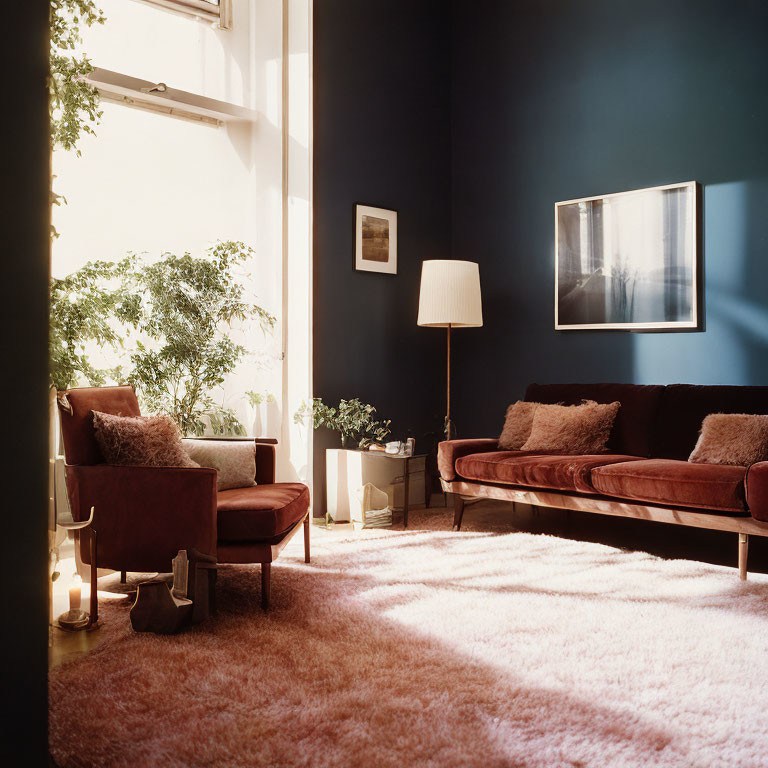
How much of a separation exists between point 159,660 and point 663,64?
4265mm

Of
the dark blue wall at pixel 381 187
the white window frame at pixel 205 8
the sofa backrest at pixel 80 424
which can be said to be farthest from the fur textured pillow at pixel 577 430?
the white window frame at pixel 205 8

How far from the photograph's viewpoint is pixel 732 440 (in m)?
3.59

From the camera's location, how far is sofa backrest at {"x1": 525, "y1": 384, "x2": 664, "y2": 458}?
418 centimetres

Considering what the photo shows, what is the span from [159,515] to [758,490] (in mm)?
2412

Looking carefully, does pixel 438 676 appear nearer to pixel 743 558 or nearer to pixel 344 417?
pixel 743 558

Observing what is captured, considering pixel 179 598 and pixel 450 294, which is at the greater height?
pixel 450 294

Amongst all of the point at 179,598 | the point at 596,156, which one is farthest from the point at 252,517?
the point at 596,156

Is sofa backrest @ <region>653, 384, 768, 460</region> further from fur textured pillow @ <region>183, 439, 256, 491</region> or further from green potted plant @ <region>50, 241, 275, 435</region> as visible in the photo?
green potted plant @ <region>50, 241, 275, 435</region>

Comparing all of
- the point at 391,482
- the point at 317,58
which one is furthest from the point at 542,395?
the point at 317,58

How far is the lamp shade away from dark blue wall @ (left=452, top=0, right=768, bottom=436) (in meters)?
0.60

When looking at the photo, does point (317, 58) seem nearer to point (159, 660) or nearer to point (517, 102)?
point (517, 102)

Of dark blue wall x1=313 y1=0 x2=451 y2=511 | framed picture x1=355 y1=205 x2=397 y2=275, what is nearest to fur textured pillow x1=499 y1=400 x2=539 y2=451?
dark blue wall x1=313 y1=0 x2=451 y2=511

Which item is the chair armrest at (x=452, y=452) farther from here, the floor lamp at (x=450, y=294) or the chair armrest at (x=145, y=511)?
the chair armrest at (x=145, y=511)

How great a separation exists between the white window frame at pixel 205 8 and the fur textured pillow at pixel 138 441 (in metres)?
2.78
